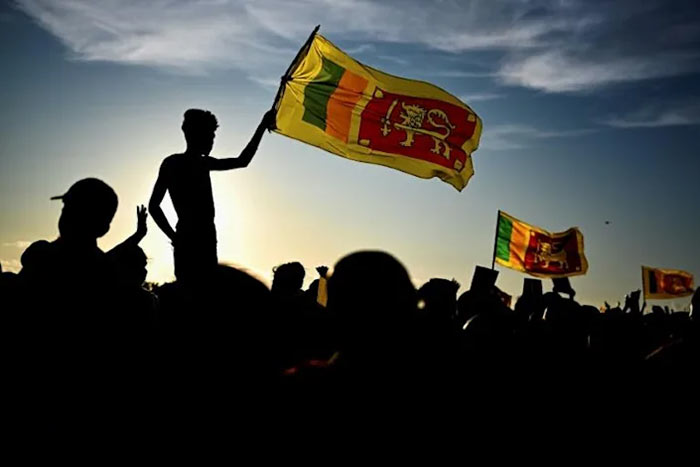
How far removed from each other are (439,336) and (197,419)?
104 cm

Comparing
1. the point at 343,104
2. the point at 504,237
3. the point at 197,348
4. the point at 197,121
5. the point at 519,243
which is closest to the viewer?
the point at 197,348

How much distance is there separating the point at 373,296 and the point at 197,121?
3.56 meters

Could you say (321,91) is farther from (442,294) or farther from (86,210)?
Result: (86,210)

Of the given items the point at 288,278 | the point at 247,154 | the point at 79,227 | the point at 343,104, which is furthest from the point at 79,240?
the point at 343,104

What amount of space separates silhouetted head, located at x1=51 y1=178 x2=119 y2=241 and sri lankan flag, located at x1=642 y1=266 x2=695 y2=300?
75.2 ft

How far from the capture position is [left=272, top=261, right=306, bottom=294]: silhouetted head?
6535 mm

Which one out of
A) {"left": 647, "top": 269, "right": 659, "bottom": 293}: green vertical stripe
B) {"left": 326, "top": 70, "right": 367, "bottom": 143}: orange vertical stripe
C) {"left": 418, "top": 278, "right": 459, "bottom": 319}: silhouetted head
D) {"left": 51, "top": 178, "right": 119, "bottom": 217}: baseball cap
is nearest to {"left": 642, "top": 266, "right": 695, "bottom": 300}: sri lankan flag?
{"left": 647, "top": 269, "right": 659, "bottom": 293}: green vertical stripe

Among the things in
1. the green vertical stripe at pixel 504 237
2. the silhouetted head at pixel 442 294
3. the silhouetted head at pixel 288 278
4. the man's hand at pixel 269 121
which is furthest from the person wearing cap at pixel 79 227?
the green vertical stripe at pixel 504 237

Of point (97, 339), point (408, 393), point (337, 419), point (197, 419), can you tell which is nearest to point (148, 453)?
point (197, 419)

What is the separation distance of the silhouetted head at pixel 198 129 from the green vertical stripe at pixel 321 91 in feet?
9.64

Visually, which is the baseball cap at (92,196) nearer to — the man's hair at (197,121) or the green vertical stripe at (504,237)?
the man's hair at (197,121)

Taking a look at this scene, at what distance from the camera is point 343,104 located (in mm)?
9156

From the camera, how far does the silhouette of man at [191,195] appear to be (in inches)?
207

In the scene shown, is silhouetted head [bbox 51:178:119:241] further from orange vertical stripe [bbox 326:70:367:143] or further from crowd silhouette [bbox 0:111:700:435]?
orange vertical stripe [bbox 326:70:367:143]
